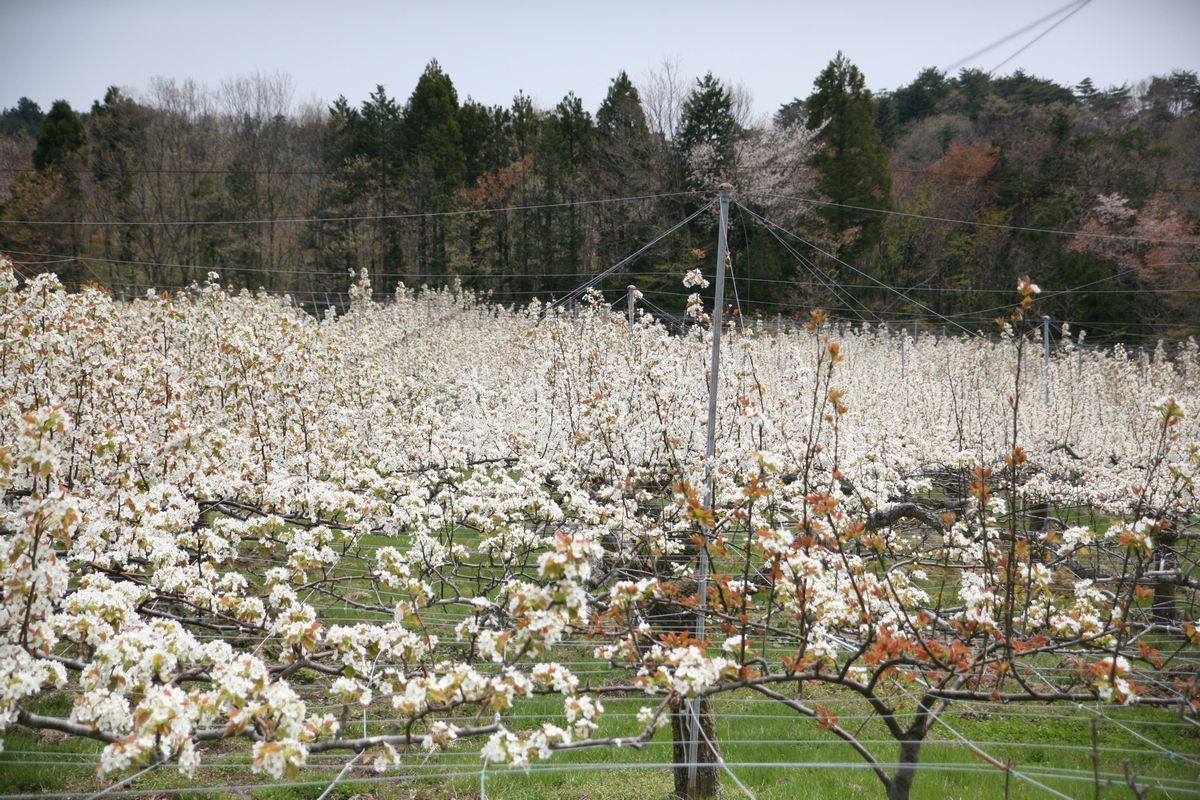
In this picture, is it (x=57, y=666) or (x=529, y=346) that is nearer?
(x=57, y=666)

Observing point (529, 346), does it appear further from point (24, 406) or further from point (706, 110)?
point (706, 110)

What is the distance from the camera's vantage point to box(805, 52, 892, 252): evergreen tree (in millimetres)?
25375

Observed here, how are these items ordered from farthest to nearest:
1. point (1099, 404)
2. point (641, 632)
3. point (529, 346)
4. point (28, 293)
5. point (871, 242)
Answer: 1. point (871, 242)
2. point (1099, 404)
3. point (529, 346)
4. point (28, 293)
5. point (641, 632)

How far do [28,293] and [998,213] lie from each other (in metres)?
28.7

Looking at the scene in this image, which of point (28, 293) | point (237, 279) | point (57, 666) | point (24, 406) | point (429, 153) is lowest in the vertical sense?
point (57, 666)

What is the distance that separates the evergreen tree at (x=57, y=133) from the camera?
27.0 meters

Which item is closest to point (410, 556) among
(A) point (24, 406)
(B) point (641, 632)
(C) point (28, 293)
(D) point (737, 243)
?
(B) point (641, 632)

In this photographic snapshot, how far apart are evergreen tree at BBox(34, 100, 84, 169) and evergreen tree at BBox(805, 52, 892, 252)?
95.6 feet

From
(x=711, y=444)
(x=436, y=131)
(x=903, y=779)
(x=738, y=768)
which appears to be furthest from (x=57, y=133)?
(x=903, y=779)

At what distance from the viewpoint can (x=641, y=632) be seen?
3086mm

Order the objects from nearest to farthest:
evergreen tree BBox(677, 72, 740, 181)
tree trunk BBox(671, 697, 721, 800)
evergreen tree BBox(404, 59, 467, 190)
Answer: tree trunk BBox(671, 697, 721, 800) < evergreen tree BBox(677, 72, 740, 181) < evergreen tree BBox(404, 59, 467, 190)

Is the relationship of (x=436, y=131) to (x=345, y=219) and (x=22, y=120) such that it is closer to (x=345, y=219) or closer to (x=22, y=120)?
(x=345, y=219)

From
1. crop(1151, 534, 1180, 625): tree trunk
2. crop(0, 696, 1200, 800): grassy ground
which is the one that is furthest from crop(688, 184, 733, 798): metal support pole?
crop(1151, 534, 1180, 625): tree trunk

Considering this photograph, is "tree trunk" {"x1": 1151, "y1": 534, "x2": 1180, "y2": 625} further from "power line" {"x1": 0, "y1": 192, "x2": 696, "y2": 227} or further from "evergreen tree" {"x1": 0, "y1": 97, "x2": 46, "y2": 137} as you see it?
"evergreen tree" {"x1": 0, "y1": 97, "x2": 46, "y2": 137}
